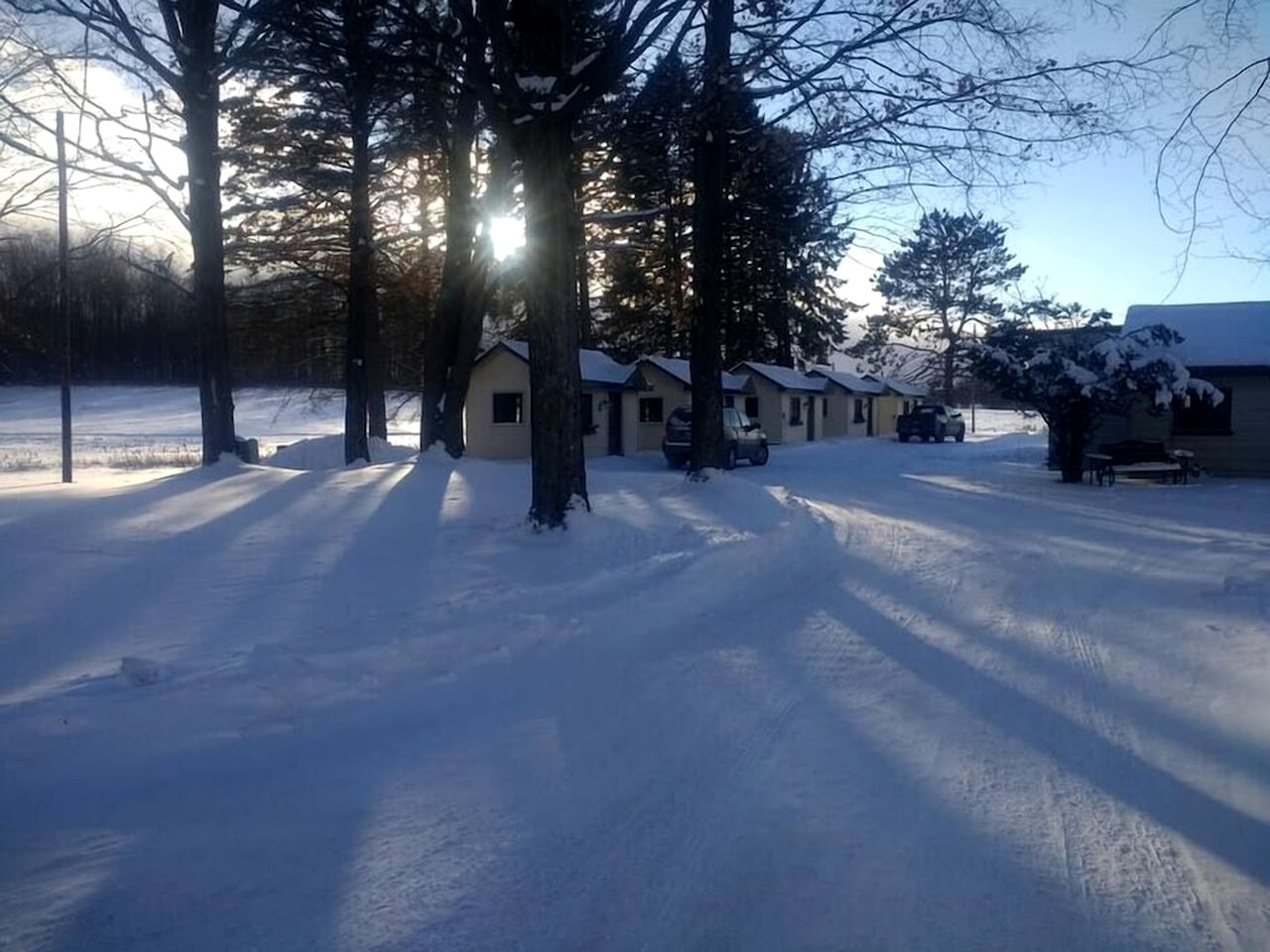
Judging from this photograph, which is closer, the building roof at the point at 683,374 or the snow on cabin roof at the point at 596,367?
the snow on cabin roof at the point at 596,367

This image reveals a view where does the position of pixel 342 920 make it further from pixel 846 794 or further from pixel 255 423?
pixel 255 423

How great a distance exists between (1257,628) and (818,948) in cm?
705

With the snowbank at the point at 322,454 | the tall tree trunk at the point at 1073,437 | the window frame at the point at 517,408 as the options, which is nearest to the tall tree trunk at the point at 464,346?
the snowbank at the point at 322,454

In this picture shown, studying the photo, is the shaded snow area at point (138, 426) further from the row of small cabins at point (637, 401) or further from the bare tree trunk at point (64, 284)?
the row of small cabins at point (637, 401)

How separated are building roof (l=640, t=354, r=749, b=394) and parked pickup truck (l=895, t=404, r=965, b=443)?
10202mm

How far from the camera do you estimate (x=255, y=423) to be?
67.1 meters

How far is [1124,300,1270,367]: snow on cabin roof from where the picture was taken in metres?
28.0

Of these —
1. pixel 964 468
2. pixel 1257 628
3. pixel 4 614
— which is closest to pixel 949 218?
pixel 964 468

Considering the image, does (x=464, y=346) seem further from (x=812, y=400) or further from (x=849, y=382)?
→ (x=849, y=382)

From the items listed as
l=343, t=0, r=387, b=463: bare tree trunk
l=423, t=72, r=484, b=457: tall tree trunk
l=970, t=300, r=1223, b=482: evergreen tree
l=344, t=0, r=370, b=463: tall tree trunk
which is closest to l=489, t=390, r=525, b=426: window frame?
l=343, t=0, r=387, b=463: bare tree trunk

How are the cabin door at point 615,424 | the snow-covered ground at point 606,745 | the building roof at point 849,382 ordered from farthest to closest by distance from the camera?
the building roof at point 849,382 → the cabin door at point 615,424 → the snow-covered ground at point 606,745

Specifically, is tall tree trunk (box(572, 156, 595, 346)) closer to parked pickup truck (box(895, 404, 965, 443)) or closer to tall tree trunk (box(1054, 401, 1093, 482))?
tall tree trunk (box(1054, 401, 1093, 482))

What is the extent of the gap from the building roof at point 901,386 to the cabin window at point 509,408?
32967mm

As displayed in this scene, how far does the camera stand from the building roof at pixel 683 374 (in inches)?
1676
